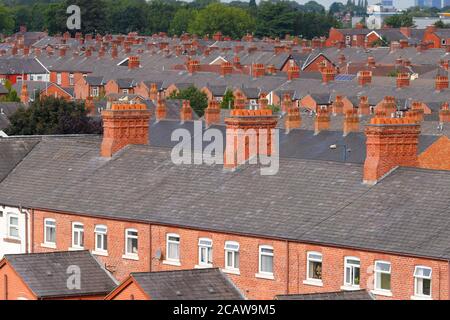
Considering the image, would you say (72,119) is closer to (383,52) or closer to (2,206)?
(2,206)

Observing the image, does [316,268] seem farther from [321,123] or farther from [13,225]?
[321,123]

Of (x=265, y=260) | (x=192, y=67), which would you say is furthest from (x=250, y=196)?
(x=192, y=67)

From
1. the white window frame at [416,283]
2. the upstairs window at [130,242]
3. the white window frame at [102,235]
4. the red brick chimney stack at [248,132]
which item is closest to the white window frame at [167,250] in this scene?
the upstairs window at [130,242]

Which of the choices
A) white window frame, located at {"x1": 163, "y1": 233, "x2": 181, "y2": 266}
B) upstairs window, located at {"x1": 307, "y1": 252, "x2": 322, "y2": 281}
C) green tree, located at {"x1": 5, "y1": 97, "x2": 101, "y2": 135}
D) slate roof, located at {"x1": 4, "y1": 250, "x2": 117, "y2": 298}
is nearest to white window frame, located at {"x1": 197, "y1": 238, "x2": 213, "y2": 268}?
white window frame, located at {"x1": 163, "y1": 233, "x2": 181, "y2": 266}

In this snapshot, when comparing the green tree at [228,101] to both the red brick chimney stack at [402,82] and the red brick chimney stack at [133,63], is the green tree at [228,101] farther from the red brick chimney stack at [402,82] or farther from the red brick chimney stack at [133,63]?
the red brick chimney stack at [133,63]

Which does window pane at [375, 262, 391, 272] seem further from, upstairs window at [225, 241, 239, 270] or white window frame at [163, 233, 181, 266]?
white window frame at [163, 233, 181, 266]
